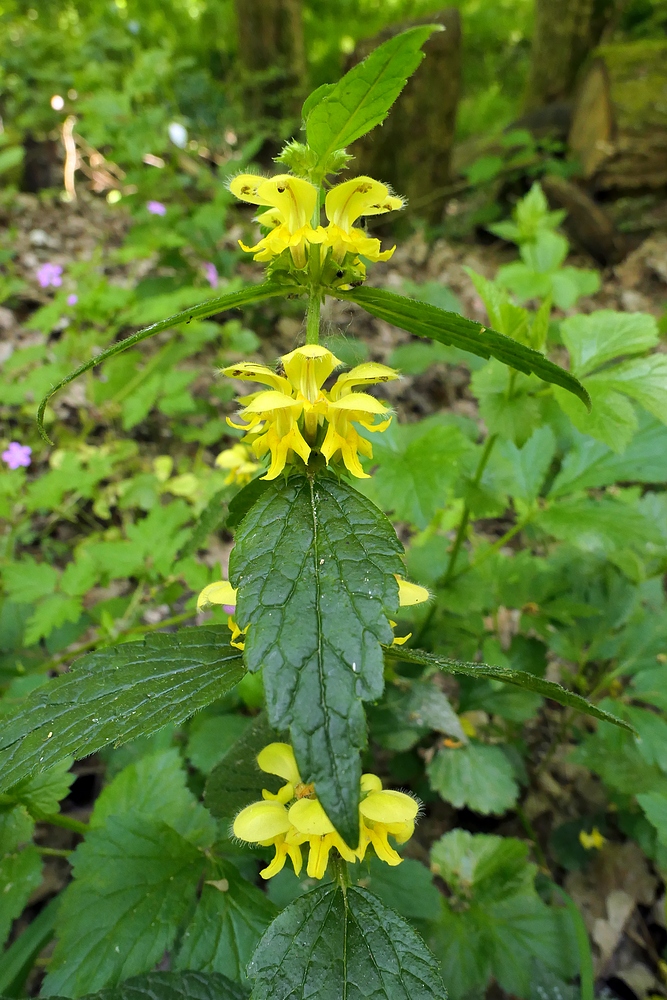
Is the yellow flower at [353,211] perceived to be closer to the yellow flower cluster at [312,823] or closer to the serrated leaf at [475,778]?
the yellow flower cluster at [312,823]

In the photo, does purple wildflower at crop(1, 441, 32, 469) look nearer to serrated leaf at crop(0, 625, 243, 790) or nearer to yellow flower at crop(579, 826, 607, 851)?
serrated leaf at crop(0, 625, 243, 790)

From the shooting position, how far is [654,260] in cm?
395

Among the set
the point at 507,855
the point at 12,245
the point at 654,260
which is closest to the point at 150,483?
the point at 507,855

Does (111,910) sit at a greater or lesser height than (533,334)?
lesser

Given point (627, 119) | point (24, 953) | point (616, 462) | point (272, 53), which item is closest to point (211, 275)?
point (616, 462)

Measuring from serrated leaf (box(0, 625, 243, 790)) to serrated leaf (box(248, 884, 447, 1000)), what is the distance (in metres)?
0.31

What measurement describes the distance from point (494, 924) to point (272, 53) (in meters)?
5.67

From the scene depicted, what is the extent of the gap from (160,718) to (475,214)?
4657mm

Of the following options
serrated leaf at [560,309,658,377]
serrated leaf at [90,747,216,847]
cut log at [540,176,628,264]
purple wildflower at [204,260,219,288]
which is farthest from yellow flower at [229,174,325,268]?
cut log at [540,176,628,264]

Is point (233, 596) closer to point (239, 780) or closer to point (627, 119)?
point (239, 780)

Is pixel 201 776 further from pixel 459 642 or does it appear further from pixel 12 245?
pixel 12 245

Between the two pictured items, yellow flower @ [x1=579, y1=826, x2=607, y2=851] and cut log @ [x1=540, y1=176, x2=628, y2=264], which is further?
cut log @ [x1=540, y1=176, x2=628, y2=264]

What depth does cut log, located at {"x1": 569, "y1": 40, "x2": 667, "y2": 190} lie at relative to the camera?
392cm

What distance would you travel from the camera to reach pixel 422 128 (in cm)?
402
